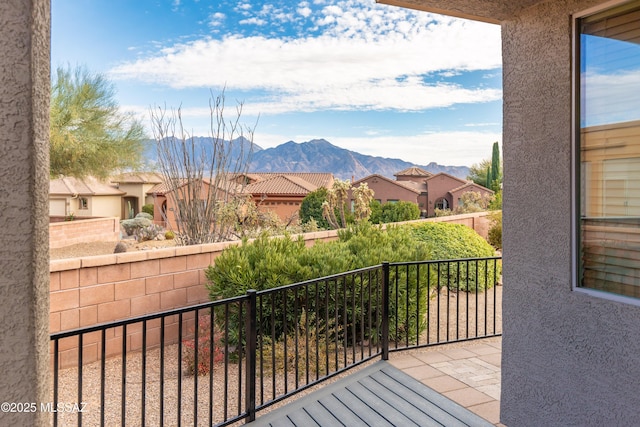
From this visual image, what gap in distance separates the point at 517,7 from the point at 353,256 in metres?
2.86

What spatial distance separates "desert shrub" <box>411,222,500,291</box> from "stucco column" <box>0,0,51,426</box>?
667 centimetres

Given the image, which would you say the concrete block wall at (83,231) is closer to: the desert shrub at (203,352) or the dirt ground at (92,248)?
the dirt ground at (92,248)

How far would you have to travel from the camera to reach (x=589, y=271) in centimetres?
255

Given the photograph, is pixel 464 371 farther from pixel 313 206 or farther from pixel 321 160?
pixel 321 160

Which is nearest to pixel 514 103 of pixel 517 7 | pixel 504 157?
pixel 504 157

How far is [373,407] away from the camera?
3369mm

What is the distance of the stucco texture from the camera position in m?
2.41

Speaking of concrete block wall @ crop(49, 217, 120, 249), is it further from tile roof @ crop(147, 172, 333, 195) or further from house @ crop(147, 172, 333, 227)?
tile roof @ crop(147, 172, 333, 195)

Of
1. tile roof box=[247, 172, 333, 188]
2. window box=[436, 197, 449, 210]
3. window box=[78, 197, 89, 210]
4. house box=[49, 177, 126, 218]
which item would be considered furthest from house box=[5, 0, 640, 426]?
window box=[436, 197, 449, 210]

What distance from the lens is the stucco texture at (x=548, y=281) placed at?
94.8 inches

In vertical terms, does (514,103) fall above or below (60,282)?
above

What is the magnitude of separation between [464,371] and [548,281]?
5.24 feet

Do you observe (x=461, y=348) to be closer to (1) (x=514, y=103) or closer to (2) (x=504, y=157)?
(2) (x=504, y=157)

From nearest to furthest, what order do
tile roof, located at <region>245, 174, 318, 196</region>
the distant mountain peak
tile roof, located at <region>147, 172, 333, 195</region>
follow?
1. tile roof, located at <region>245, 174, 318, 196</region>
2. tile roof, located at <region>147, 172, 333, 195</region>
3. the distant mountain peak
